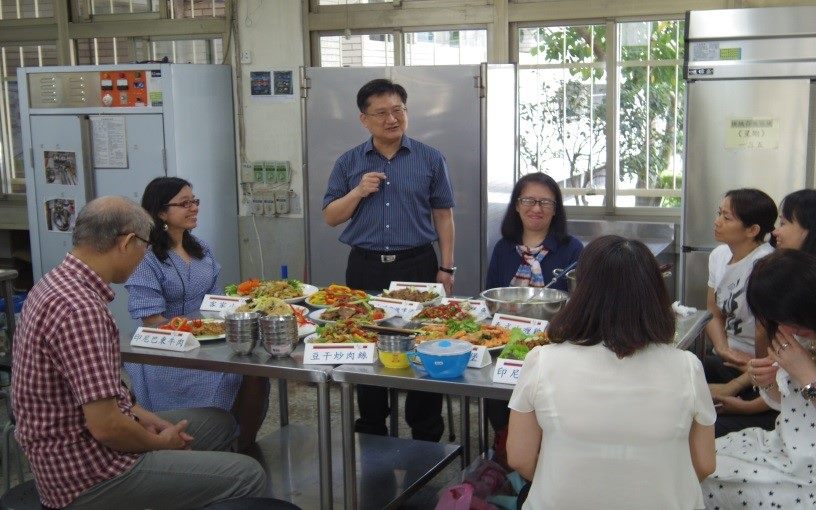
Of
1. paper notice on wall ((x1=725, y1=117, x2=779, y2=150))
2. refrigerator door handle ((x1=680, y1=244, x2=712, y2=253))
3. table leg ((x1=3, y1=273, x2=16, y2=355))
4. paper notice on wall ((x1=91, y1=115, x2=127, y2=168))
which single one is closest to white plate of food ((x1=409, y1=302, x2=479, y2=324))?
refrigerator door handle ((x1=680, y1=244, x2=712, y2=253))

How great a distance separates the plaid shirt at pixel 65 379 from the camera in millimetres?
2193

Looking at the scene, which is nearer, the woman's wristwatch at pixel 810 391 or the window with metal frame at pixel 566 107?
the woman's wristwatch at pixel 810 391

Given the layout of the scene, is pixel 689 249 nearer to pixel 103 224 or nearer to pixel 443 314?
pixel 443 314

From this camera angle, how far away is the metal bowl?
2857 mm

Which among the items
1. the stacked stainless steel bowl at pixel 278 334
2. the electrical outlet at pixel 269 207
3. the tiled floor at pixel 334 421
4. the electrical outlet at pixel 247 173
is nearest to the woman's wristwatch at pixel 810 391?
the stacked stainless steel bowl at pixel 278 334

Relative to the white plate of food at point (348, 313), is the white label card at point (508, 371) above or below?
below

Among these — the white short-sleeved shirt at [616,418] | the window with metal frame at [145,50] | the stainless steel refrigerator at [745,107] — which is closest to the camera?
the white short-sleeved shirt at [616,418]

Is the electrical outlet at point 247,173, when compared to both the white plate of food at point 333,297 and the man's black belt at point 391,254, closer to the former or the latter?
the man's black belt at point 391,254

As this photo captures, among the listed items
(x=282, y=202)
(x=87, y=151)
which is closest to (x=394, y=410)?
(x=282, y=202)


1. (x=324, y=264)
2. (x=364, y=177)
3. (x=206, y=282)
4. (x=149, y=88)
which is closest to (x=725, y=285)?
(x=364, y=177)

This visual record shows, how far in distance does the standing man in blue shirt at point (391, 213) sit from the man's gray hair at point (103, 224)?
1.46 metres

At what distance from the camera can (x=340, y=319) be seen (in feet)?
9.64

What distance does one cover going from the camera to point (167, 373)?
3.19 metres

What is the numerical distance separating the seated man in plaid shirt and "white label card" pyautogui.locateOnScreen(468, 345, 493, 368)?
0.68 metres
